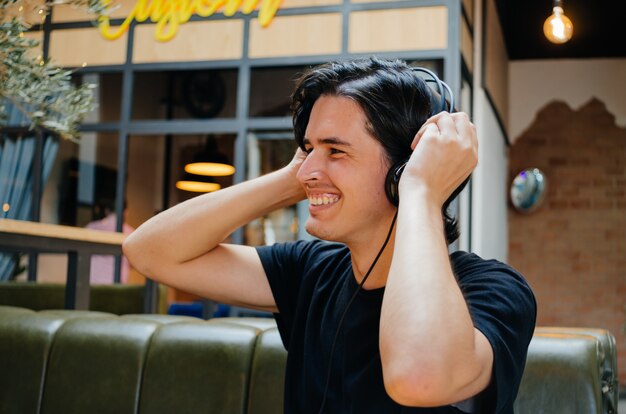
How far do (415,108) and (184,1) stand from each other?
16.4 feet

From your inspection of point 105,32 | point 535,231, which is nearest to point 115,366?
point 105,32

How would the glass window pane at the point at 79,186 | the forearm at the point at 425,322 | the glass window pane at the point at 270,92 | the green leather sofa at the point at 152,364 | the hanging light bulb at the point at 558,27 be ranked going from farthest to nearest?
the glass window pane at the point at 270,92 < the glass window pane at the point at 79,186 < the hanging light bulb at the point at 558,27 < the green leather sofa at the point at 152,364 < the forearm at the point at 425,322

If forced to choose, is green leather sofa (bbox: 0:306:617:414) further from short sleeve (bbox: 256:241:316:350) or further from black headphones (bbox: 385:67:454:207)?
black headphones (bbox: 385:67:454:207)

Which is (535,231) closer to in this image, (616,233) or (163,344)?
(616,233)

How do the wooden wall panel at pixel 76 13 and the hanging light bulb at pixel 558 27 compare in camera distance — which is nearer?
the hanging light bulb at pixel 558 27

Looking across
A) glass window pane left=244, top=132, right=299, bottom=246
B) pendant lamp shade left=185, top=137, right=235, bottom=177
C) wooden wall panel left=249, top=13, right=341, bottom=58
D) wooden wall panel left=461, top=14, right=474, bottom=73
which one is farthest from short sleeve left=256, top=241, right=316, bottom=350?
pendant lamp shade left=185, top=137, right=235, bottom=177

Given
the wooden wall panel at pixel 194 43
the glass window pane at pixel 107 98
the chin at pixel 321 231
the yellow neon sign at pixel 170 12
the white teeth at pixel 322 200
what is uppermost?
the yellow neon sign at pixel 170 12

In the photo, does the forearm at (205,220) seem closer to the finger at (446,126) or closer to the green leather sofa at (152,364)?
the green leather sofa at (152,364)

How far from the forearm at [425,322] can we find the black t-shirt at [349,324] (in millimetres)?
26

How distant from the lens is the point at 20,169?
6.46m

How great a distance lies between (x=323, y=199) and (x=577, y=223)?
754 cm

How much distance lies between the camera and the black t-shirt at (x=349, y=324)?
1091mm

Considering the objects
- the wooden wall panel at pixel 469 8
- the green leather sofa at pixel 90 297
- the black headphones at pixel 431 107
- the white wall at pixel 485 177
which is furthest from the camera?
the white wall at pixel 485 177

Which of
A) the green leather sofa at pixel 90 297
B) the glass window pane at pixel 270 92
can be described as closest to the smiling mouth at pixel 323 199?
the green leather sofa at pixel 90 297
